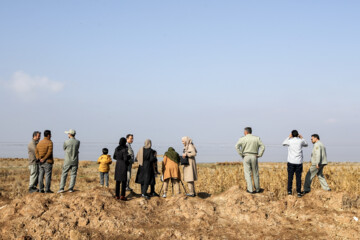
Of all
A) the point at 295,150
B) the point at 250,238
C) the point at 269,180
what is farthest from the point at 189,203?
the point at 269,180

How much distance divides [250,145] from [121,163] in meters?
4.69

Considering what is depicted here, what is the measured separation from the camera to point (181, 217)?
1227 cm

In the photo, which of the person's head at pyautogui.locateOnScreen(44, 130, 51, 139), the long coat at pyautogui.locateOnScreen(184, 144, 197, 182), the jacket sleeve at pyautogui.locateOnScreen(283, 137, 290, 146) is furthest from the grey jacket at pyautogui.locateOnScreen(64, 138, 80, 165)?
the jacket sleeve at pyautogui.locateOnScreen(283, 137, 290, 146)

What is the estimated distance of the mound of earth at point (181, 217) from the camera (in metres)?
11.5

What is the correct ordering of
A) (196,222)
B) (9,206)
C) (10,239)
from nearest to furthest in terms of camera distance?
(10,239)
(196,222)
(9,206)

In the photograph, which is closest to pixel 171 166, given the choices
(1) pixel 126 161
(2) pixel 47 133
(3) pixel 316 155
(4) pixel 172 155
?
(4) pixel 172 155

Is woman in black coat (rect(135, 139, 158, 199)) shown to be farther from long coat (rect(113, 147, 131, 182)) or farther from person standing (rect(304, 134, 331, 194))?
person standing (rect(304, 134, 331, 194))

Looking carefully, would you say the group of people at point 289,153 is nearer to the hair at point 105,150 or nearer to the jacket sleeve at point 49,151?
the hair at point 105,150

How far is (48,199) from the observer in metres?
12.8

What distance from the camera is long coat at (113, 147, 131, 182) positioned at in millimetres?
12648

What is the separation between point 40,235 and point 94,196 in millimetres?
2161

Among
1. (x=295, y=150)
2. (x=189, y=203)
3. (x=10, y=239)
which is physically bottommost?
(x=10, y=239)

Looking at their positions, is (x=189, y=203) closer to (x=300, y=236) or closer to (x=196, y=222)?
(x=196, y=222)

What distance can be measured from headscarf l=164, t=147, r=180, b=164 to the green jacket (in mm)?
2340
